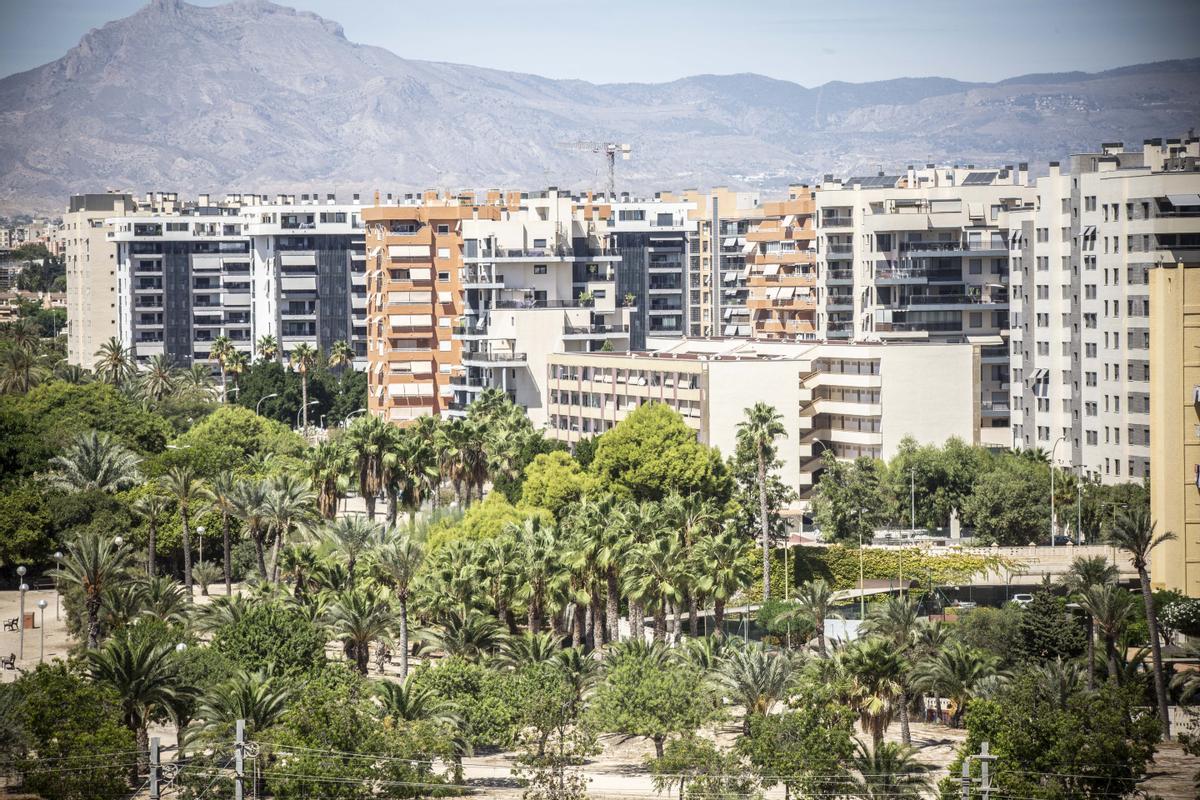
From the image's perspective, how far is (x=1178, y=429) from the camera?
89750mm

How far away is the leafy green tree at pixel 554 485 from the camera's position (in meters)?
105

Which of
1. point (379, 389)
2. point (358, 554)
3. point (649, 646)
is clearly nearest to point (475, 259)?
point (379, 389)

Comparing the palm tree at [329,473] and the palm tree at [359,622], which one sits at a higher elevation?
the palm tree at [329,473]

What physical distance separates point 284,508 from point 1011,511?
39318 mm

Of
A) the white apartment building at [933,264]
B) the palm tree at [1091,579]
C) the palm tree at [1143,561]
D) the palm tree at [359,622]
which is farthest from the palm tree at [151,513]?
the white apartment building at [933,264]

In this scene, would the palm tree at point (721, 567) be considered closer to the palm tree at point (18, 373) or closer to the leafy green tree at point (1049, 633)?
the leafy green tree at point (1049, 633)

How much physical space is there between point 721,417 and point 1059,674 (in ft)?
189

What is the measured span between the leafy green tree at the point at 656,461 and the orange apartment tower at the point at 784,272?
63.5m

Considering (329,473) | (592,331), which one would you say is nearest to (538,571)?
(329,473)

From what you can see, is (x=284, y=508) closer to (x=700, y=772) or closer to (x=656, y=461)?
(x=656, y=461)

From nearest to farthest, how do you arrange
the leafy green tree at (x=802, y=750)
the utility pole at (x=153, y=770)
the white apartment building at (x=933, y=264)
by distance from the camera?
the utility pole at (x=153, y=770) < the leafy green tree at (x=802, y=750) < the white apartment building at (x=933, y=264)

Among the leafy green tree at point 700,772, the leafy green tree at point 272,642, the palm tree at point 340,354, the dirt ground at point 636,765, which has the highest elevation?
the palm tree at point 340,354

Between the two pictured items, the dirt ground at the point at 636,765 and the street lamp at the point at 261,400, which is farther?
the street lamp at the point at 261,400

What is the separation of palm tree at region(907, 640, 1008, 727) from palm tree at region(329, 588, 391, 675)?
65.7 ft
